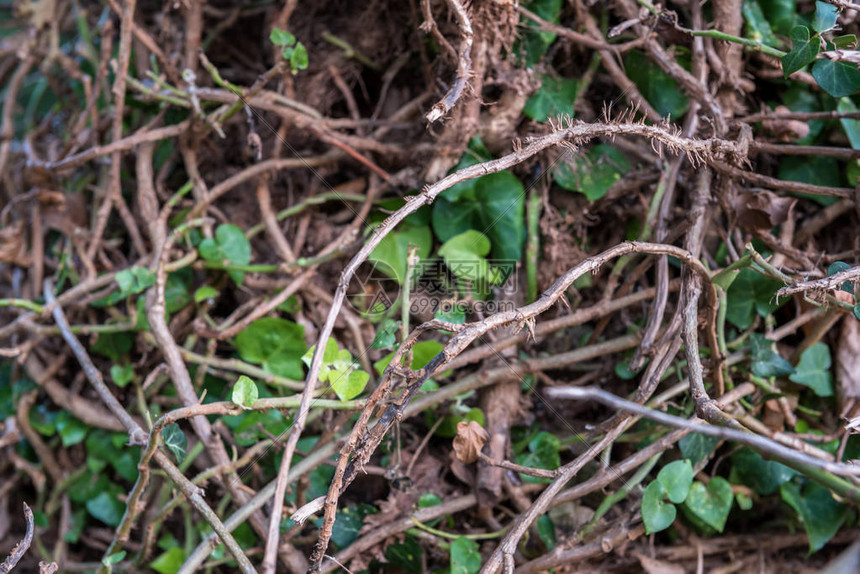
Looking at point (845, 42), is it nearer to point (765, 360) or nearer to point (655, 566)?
point (765, 360)

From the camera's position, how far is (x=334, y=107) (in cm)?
119

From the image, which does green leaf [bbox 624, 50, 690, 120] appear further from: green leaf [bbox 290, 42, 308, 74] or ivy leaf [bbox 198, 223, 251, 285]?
ivy leaf [bbox 198, 223, 251, 285]

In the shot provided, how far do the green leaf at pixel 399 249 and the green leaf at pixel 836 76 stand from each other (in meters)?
0.60

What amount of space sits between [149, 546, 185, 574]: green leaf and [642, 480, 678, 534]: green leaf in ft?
2.26

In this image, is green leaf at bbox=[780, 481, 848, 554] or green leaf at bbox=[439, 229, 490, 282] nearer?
green leaf at bbox=[780, 481, 848, 554]

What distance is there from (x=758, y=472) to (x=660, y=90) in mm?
603

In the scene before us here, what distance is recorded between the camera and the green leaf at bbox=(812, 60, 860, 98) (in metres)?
0.77

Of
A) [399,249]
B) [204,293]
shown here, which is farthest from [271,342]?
[399,249]

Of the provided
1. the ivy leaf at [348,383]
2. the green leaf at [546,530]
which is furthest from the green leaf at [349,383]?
the green leaf at [546,530]

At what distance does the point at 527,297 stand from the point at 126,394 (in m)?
0.73

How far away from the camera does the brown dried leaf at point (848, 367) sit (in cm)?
88

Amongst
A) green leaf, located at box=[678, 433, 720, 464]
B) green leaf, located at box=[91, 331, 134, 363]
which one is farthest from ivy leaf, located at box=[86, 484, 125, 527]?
green leaf, located at box=[678, 433, 720, 464]

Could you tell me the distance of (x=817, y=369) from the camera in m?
0.90

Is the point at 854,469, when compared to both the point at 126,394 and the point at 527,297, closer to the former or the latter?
the point at 527,297
